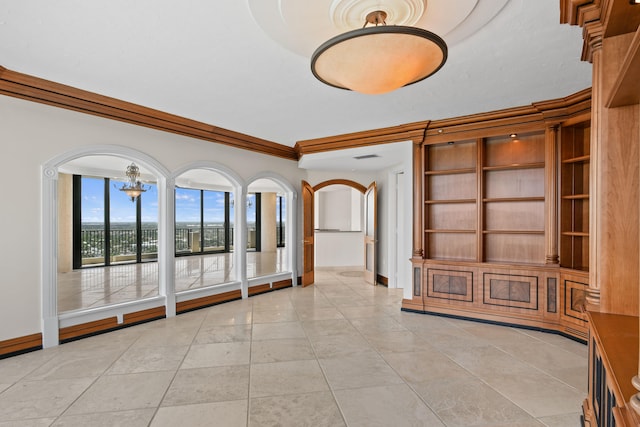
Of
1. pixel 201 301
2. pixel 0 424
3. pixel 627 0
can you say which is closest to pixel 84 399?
pixel 0 424

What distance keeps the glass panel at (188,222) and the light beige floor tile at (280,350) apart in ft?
31.9

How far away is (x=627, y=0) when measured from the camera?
1648mm

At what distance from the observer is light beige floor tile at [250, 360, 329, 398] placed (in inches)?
112

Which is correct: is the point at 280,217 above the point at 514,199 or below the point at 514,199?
below

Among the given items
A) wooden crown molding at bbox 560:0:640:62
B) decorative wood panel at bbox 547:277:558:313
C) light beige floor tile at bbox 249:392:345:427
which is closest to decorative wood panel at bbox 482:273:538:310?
decorative wood panel at bbox 547:277:558:313

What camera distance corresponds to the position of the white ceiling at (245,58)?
234 centimetres

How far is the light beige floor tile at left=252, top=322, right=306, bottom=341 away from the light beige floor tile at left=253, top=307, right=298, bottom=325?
178mm

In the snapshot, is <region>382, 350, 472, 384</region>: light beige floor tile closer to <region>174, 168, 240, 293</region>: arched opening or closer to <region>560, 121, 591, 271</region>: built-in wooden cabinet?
<region>560, 121, 591, 271</region>: built-in wooden cabinet

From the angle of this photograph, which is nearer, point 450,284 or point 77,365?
point 77,365

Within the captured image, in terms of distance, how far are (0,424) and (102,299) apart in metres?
3.71

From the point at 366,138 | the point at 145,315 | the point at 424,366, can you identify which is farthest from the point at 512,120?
the point at 145,315

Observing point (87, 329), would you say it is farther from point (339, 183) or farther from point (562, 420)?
point (339, 183)

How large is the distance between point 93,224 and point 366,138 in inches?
341

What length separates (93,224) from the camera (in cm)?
982
